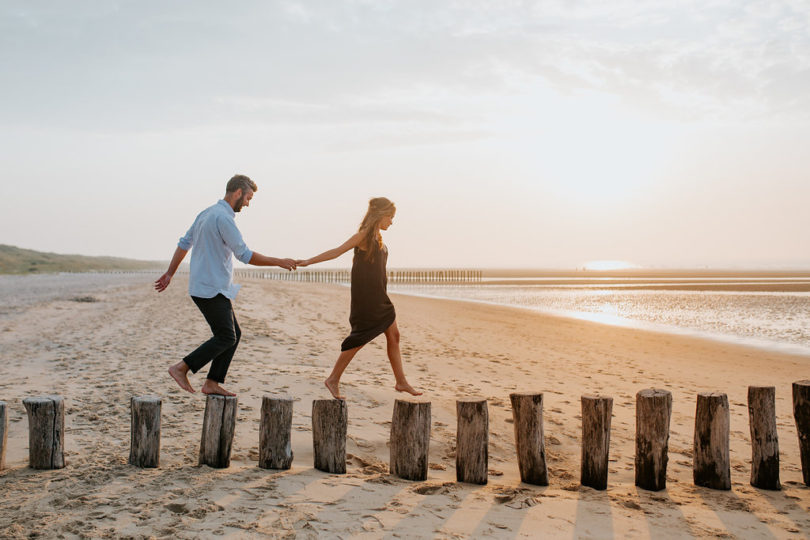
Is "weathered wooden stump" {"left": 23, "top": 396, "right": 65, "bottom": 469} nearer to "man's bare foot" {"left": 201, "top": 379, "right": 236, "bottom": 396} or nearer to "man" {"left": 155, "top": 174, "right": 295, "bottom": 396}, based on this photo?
"man" {"left": 155, "top": 174, "right": 295, "bottom": 396}

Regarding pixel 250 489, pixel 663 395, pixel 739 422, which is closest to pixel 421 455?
pixel 250 489

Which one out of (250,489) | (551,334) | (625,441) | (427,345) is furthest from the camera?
(551,334)

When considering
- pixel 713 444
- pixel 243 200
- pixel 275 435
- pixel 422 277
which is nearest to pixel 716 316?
pixel 713 444

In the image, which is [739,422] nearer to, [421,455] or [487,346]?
[421,455]

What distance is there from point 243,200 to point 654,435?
4.16 meters

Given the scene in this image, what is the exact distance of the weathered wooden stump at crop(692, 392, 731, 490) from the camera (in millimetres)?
5125

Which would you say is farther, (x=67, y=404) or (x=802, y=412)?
(x=67, y=404)

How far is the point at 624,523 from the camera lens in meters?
4.18

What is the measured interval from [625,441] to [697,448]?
5.29 feet

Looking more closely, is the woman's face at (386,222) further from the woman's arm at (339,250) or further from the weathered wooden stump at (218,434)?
the weathered wooden stump at (218,434)

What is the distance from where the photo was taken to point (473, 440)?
16.1ft

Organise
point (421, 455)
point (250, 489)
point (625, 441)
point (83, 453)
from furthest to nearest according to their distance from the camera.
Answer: point (625, 441), point (83, 453), point (421, 455), point (250, 489)

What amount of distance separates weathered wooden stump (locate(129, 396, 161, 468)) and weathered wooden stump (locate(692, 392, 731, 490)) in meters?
4.57

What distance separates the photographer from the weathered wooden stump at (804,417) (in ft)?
17.5
